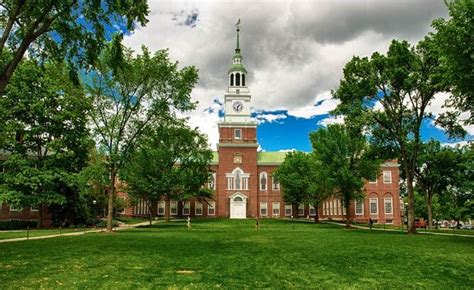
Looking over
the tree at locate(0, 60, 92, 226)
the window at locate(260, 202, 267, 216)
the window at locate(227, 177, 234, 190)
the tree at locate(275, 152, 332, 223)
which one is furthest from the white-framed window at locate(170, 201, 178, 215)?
the tree at locate(0, 60, 92, 226)

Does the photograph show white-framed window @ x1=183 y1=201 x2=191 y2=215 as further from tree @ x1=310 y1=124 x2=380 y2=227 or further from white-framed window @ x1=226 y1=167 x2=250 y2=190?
tree @ x1=310 y1=124 x2=380 y2=227

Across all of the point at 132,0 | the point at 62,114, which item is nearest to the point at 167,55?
the point at 62,114

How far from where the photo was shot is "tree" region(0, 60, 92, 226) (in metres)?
32.8

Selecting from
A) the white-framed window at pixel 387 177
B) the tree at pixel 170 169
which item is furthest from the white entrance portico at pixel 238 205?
the white-framed window at pixel 387 177

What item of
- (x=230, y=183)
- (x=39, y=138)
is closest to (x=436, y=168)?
(x=230, y=183)

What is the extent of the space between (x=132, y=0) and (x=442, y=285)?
12263 mm

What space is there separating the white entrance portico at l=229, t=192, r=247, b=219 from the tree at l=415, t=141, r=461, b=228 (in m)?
23.6

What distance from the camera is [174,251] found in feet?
49.5

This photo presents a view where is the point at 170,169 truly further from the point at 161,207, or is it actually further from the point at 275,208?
the point at 275,208

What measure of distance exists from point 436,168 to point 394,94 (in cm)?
2522

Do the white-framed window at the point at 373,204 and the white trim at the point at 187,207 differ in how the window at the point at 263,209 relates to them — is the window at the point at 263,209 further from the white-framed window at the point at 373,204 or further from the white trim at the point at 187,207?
the white-framed window at the point at 373,204

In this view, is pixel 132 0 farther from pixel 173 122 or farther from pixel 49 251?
pixel 173 122

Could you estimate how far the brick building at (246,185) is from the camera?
59688mm

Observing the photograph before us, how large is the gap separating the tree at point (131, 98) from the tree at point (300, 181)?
70.8 ft
